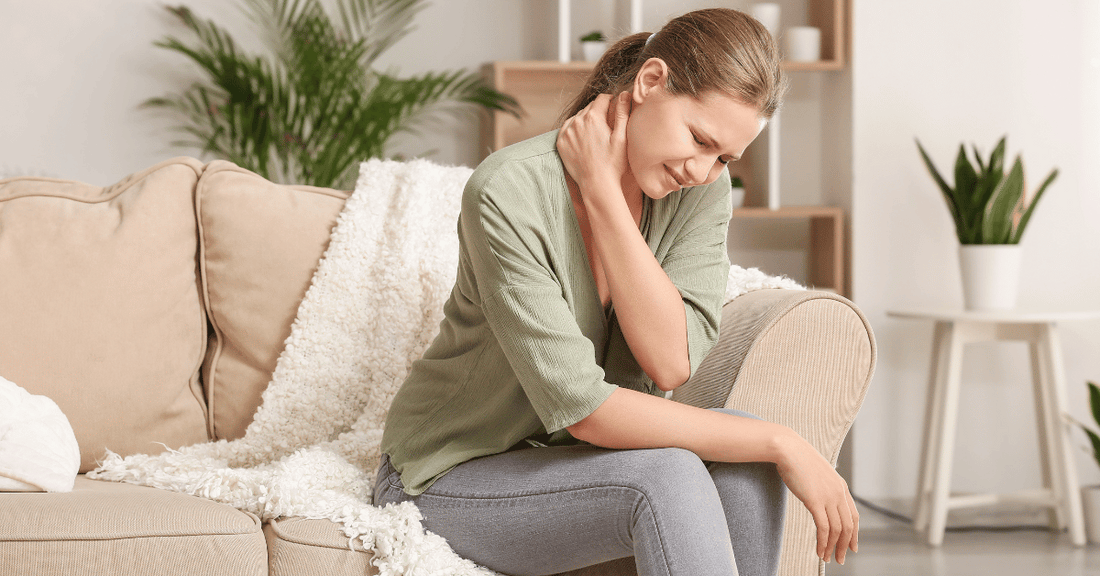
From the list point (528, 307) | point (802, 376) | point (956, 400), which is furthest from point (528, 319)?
point (956, 400)

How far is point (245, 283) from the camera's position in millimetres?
1546

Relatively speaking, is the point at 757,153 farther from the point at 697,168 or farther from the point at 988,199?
the point at 697,168

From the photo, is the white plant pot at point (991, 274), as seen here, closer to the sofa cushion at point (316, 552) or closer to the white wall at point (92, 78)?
the white wall at point (92, 78)

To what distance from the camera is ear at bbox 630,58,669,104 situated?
1027 mm

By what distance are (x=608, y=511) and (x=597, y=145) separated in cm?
43

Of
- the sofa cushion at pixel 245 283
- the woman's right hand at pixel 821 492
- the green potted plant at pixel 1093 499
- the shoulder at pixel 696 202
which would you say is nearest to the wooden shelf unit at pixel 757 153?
the green potted plant at pixel 1093 499

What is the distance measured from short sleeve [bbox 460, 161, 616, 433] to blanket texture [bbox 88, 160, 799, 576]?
0.44m

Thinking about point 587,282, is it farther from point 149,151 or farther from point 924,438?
point 149,151

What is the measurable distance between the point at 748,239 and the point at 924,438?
889mm

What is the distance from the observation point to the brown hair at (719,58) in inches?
38.6

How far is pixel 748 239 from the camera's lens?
9.98 feet

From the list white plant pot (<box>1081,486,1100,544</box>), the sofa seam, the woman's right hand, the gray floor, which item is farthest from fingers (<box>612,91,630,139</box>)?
white plant pot (<box>1081,486,1100,544</box>)

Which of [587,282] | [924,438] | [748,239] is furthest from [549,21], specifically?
[587,282]

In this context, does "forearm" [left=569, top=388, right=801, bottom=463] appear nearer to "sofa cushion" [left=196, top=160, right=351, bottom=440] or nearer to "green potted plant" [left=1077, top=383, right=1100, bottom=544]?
"sofa cushion" [left=196, top=160, right=351, bottom=440]
